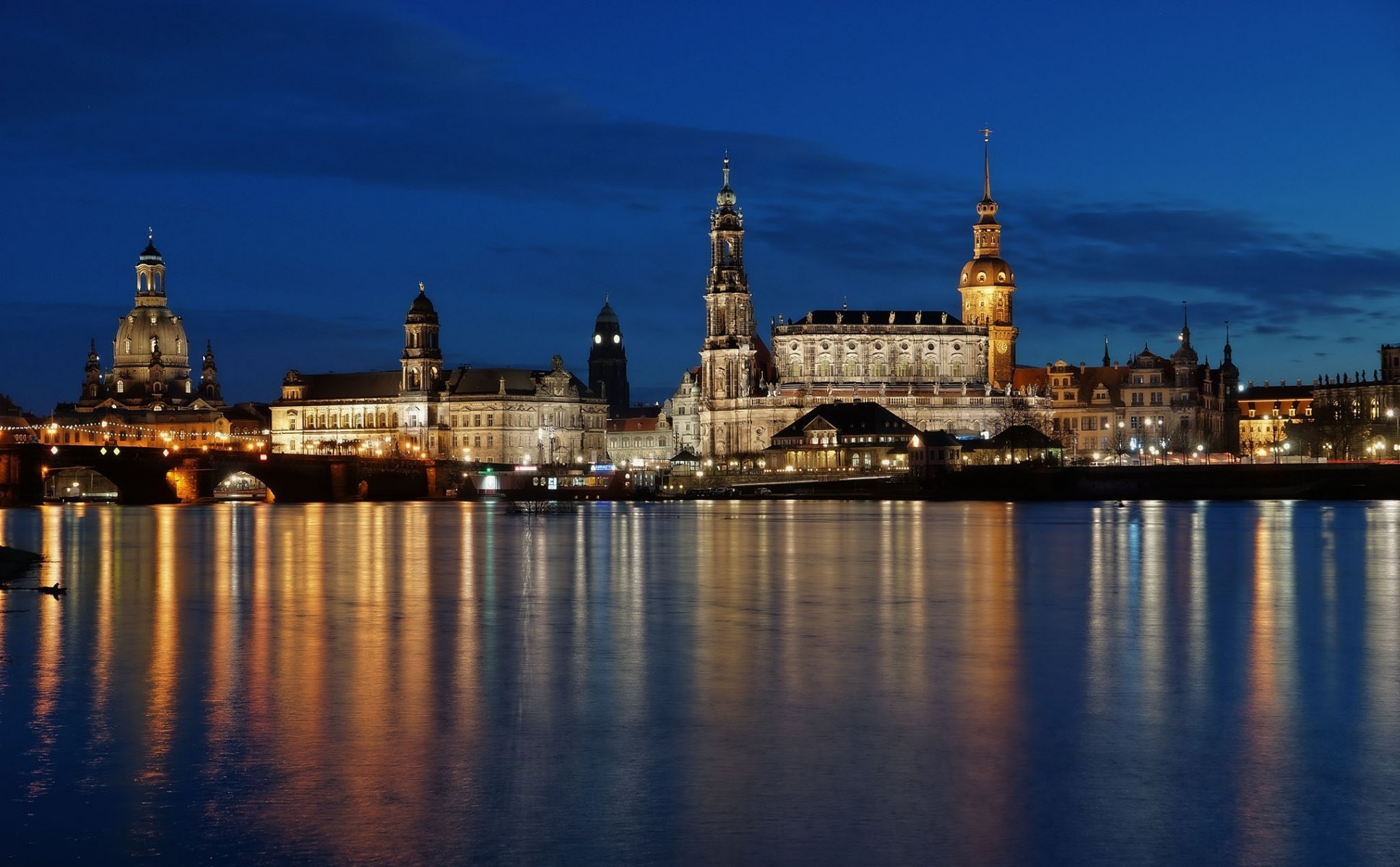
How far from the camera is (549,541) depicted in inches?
2687

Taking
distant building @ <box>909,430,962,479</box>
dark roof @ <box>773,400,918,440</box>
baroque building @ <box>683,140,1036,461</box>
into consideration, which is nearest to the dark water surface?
distant building @ <box>909,430,962,479</box>

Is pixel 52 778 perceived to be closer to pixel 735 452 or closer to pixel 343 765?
pixel 343 765

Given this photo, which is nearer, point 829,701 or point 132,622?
point 829,701

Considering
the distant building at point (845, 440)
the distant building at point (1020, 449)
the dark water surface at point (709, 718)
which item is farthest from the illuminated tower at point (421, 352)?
the dark water surface at point (709, 718)

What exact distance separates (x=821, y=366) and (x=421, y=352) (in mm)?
46725

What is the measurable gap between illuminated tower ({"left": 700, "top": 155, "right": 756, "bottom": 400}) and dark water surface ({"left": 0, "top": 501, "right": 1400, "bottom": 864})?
12041cm

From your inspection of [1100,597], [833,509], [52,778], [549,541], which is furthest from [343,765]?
[833,509]

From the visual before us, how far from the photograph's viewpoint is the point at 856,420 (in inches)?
5851

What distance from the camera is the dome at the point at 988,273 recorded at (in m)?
176

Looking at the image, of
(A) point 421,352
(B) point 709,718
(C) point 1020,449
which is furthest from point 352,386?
(B) point 709,718

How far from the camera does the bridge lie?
412ft

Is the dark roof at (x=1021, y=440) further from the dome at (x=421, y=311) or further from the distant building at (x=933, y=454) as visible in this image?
the dome at (x=421, y=311)

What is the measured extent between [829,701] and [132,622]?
56.6 ft

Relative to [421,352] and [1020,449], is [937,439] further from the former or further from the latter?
[421,352]
